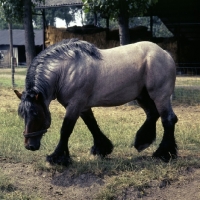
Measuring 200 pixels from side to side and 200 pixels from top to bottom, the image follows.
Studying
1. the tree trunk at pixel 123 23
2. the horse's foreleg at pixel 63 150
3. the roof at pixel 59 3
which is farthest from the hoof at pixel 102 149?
the roof at pixel 59 3

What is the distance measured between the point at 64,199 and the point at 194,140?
9.70ft

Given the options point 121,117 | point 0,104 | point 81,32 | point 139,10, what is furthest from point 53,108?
point 81,32

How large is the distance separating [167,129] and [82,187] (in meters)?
1.43

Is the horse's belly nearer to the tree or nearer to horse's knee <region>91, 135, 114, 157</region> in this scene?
horse's knee <region>91, 135, 114, 157</region>

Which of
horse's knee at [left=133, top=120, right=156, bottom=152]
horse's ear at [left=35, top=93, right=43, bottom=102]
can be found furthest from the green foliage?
horse's ear at [left=35, top=93, right=43, bottom=102]

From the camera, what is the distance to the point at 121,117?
33.9 feet

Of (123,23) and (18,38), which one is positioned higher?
(123,23)

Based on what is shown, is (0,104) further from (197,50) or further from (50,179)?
(197,50)

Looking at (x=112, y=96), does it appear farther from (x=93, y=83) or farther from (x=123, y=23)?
(x=123, y=23)

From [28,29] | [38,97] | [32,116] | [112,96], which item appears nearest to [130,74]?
[112,96]

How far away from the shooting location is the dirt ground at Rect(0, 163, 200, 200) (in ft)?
18.1

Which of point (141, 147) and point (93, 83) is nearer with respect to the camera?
point (93, 83)

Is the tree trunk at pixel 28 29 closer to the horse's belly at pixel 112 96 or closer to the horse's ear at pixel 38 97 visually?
the horse's belly at pixel 112 96

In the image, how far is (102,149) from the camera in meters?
6.61
